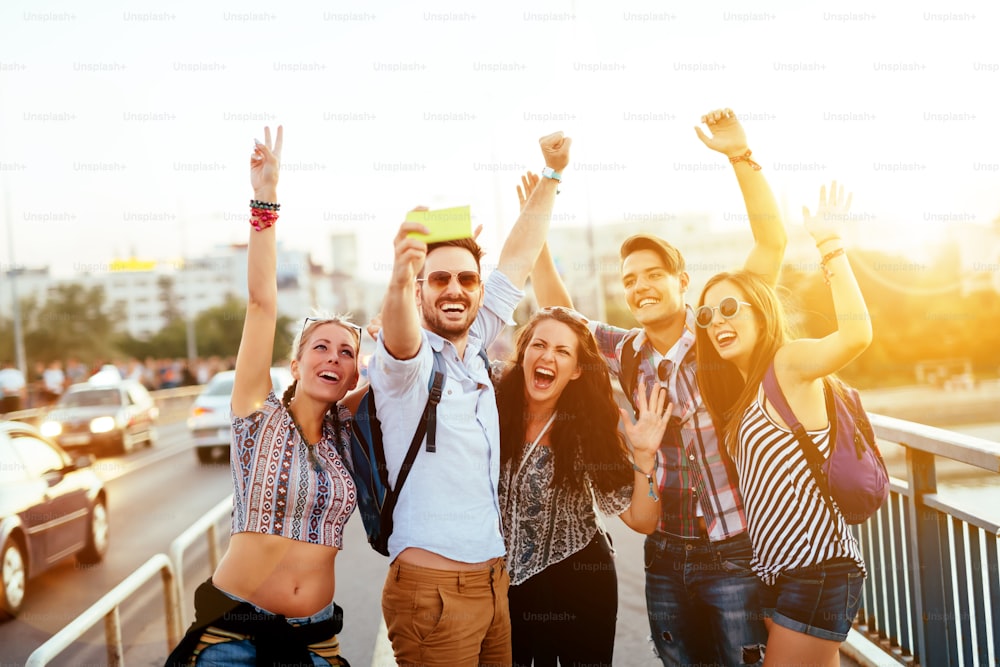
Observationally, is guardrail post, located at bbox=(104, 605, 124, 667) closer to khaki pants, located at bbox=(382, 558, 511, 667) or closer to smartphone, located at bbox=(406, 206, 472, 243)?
khaki pants, located at bbox=(382, 558, 511, 667)

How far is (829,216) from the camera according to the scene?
3455 mm

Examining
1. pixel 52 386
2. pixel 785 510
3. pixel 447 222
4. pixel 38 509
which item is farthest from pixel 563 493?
pixel 52 386

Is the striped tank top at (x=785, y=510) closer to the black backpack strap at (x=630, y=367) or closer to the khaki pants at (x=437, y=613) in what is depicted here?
the black backpack strap at (x=630, y=367)

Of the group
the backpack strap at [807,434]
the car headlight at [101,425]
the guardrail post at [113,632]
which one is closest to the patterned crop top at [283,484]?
the guardrail post at [113,632]

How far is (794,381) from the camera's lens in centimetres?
336

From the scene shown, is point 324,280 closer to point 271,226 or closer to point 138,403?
point 138,403

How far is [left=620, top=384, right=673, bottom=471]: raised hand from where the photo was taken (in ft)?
11.3

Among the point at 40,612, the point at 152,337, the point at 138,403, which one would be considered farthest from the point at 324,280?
the point at 40,612

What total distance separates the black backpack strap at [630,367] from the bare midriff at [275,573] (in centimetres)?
155

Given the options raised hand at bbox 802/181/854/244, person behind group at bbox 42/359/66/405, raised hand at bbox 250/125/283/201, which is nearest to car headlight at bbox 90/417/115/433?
person behind group at bbox 42/359/66/405

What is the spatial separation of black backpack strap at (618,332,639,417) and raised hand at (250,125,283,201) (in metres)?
1.71

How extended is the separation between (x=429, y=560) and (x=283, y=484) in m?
0.60

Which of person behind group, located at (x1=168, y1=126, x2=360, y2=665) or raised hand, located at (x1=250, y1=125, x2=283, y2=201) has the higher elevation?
raised hand, located at (x1=250, y1=125, x2=283, y2=201)

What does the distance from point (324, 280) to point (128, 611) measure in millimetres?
136841
